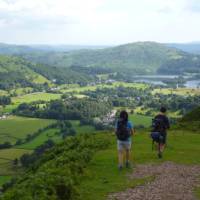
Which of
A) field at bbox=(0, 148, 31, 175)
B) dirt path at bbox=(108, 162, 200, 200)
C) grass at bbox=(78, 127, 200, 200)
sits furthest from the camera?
field at bbox=(0, 148, 31, 175)

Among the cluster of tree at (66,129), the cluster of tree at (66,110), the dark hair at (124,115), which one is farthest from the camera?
the cluster of tree at (66,110)

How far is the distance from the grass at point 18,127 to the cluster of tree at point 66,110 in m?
11.4

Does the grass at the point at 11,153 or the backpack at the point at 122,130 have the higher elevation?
the backpack at the point at 122,130

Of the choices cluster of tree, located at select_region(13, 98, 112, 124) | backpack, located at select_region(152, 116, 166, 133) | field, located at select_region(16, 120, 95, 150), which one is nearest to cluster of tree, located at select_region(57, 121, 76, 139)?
field, located at select_region(16, 120, 95, 150)

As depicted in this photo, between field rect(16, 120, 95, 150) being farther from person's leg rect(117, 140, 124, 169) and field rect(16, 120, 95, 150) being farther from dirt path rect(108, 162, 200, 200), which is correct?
dirt path rect(108, 162, 200, 200)

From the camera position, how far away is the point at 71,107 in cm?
18450

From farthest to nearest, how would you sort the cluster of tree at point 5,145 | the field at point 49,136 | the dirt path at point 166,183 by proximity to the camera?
1. the cluster of tree at point 5,145
2. the field at point 49,136
3. the dirt path at point 166,183

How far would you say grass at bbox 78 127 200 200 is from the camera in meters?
17.4

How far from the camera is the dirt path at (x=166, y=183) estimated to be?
1623cm

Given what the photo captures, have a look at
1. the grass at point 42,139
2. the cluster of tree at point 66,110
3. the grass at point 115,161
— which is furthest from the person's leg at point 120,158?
the cluster of tree at point 66,110

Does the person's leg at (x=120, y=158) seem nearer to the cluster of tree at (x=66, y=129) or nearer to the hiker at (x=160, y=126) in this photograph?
the hiker at (x=160, y=126)

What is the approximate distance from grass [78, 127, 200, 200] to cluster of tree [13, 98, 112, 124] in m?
130

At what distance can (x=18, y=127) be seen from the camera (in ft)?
477

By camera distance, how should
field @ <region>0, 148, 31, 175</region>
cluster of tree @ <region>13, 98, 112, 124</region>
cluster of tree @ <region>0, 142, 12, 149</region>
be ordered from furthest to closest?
cluster of tree @ <region>13, 98, 112, 124</region> < cluster of tree @ <region>0, 142, 12, 149</region> < field @ <region>0, 148, 31, 175</region>
